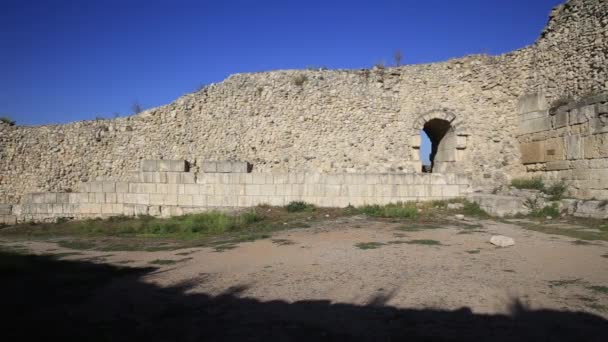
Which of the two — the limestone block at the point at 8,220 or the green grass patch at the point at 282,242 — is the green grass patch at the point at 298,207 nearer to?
the green grass patch at the point at 282,242

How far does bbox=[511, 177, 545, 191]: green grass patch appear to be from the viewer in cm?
1243

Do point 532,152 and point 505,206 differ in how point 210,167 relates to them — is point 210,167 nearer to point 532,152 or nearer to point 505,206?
point 505,206

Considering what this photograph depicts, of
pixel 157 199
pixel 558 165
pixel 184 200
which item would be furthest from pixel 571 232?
pixel 157 199

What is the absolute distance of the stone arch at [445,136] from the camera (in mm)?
14742

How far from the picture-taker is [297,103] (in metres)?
15.5

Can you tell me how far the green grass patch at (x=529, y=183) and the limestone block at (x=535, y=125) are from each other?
5.31 feet

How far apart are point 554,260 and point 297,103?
1123 cm

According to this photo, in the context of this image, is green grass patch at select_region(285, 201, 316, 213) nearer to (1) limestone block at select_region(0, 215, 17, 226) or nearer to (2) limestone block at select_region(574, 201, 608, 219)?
(2) limestone block at select_region(574, 201, 608, 219)

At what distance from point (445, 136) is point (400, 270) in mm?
11438

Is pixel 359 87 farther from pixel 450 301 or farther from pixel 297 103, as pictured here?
pixel 450 301

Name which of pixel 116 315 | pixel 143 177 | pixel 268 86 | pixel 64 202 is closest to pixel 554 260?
pixel 116 315

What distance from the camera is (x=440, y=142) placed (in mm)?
15961

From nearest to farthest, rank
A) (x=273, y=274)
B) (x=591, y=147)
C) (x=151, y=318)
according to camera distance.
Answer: (x=151, y=318) < (x=273, y=274) < (x=591, y=147)

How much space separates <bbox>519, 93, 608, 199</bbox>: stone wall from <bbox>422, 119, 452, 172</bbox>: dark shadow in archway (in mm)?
2597
